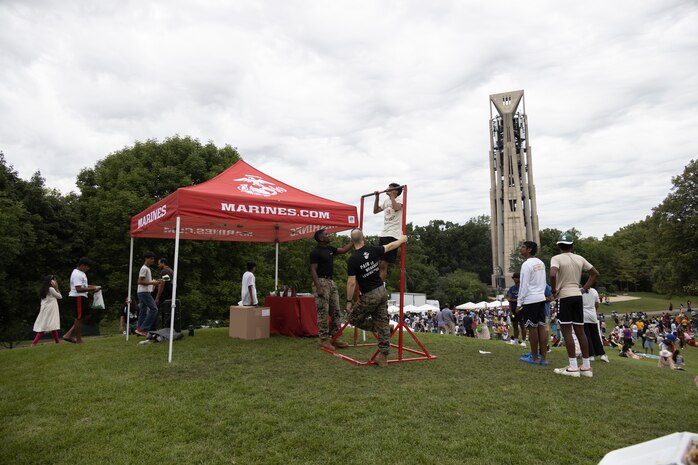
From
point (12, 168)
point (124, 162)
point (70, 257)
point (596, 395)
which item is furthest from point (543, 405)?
point (12, 168)

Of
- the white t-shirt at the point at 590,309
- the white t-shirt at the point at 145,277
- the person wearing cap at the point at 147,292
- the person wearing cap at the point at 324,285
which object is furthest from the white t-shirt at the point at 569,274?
the white t-shirt at the point at 145,277

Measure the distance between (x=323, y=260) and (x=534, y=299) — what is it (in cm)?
395

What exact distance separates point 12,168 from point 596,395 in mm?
29290

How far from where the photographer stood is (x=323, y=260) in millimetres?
8320

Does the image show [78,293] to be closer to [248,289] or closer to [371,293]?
[248,289]

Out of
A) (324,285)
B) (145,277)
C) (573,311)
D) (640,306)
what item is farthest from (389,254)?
(640,306)

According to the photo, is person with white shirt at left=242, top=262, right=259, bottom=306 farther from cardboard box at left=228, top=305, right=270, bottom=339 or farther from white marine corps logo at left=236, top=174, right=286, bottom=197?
white marine corps logo at left=236, top=174, right=286, bottom=197

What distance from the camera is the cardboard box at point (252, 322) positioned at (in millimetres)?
9172

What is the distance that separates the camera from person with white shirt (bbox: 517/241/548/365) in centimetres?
670

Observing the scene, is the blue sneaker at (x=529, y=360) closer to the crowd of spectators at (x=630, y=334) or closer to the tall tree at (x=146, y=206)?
the crowd of spectators at (x=630, y=334)

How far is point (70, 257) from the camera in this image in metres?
22.6

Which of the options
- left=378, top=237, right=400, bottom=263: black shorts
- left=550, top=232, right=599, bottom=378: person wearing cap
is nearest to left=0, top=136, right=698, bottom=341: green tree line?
left=378, top=237, right=400, bottom=263: black shorts

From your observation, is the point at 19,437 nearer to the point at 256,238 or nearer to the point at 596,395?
the point at 596,395

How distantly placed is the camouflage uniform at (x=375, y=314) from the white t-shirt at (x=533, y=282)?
2404 millimetres
